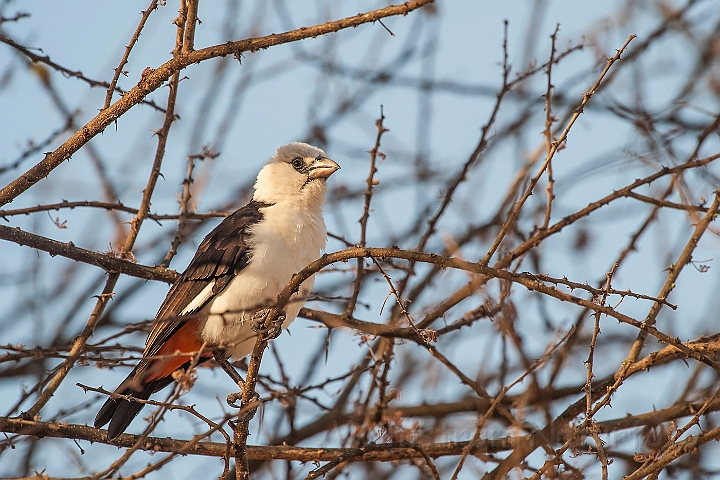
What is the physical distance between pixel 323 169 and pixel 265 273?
1132 mm

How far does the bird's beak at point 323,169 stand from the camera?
5.41 metres

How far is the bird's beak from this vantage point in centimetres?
541

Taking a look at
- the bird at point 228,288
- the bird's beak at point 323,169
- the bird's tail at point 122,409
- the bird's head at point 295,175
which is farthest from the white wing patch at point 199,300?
the bird's beak at point 323,169

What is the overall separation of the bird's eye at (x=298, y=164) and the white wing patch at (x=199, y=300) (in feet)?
3.94

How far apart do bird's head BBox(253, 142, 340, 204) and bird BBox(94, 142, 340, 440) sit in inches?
6.7

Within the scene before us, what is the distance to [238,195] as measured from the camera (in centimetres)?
852

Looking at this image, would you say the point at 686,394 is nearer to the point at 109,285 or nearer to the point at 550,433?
the point at 550,433

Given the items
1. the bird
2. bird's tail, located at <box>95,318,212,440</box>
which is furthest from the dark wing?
bird's tail, located at <box>95,318,212,440</box>

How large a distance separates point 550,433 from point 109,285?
2561 millimetres

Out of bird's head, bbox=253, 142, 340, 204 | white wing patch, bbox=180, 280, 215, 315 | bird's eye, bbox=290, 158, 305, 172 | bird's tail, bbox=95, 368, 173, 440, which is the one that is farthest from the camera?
bird's eye, bbox=290, 158, 305, 172

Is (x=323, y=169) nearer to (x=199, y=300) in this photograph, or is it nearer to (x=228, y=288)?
(x=228, y=288)

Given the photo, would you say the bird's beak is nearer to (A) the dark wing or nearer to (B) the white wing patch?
(A) the dark wing

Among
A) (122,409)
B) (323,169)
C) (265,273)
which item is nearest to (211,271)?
(265,273)

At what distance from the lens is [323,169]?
5.43 metres
